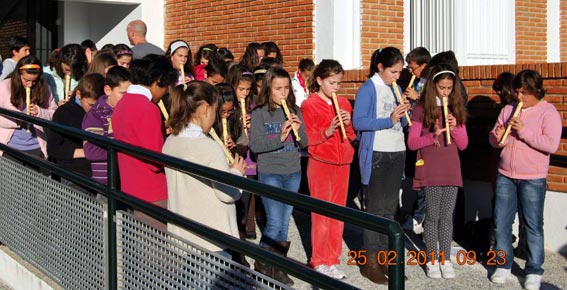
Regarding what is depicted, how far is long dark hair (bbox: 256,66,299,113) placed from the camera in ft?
21.1

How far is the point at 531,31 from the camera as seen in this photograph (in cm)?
1266

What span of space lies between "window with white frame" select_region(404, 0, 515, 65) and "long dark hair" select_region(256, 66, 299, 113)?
5.48m

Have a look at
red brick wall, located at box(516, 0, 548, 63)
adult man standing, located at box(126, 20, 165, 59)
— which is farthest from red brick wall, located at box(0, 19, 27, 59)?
red brick wall, located at box(516, 0, 548, 63)

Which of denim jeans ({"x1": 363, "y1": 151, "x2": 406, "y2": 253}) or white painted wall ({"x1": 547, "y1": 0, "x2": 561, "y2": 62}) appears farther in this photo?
white painted wall ({"x1": 547, "y1": 0, "x2": 561, "y2": 62})

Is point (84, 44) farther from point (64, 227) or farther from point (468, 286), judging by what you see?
point (468, 286)

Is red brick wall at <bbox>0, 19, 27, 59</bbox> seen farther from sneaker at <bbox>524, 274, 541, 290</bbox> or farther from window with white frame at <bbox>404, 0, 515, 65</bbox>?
sneaker at <bbox>524, 274, 541, 290</bbox>

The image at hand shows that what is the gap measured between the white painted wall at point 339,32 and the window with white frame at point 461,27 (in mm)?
949

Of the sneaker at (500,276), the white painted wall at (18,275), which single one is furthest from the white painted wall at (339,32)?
the white painted wall at (18,275)

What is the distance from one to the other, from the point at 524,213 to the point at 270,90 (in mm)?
2271

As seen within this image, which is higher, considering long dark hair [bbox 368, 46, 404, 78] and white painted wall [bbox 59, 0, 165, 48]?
white painted wall [bbox 59, 0, 165, 48]

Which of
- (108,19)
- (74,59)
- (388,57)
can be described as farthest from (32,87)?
(108,19)

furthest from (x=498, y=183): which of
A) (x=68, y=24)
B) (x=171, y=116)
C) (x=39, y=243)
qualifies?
(x=68, y=24)

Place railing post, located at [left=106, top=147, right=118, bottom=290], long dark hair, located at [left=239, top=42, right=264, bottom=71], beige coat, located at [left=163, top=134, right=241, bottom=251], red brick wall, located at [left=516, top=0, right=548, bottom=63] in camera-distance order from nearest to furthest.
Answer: beige coat, located at [left=163, top=134, right=241, bottom=251] → railing post, located at [left=106, top=147, right=118, bottom=290] → long dark hair, located at [left=239, top=42, right=264, bottom=71] → red brick wall, located at [left=516, top=0, right=548, bottom=63]

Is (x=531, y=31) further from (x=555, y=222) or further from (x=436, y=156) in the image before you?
(x=436, y=156)
